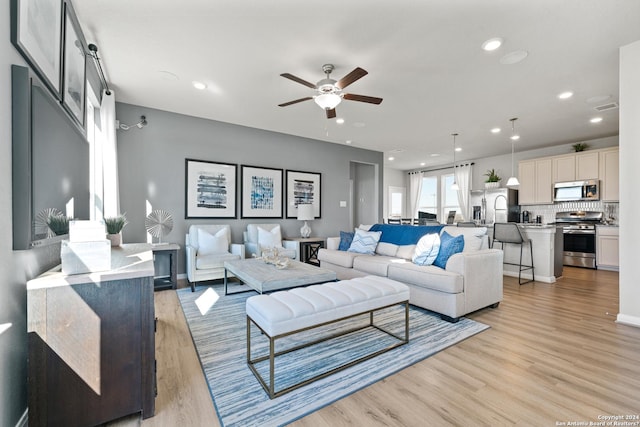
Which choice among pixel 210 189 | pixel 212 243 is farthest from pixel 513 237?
pixel 210 189

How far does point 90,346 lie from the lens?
4.26ft

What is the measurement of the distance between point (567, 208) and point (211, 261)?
7.75 m

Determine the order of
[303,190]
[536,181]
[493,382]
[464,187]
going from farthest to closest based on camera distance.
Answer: [464,187]
[536,181]
[303,190]
[493,382]

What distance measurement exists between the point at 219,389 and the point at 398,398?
108 centimetres

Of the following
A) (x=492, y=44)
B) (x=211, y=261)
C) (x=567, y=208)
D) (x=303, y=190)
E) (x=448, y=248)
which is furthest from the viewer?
(x=567, y=208)

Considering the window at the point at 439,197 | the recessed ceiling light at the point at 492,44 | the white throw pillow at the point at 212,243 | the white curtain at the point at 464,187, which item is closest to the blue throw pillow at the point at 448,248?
the recessed ceiling light at the point at 492,44

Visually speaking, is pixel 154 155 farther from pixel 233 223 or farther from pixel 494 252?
pixel 494 252

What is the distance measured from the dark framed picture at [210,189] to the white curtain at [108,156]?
47.3 inches

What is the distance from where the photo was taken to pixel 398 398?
1.62 m

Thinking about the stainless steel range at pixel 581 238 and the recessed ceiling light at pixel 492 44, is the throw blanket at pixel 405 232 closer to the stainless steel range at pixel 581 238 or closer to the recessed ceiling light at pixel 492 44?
the recessed ceiling light at pixel 492 44

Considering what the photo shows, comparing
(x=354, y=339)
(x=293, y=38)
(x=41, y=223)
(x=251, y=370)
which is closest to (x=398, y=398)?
(x=354, y=339)

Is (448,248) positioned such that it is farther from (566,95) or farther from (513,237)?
(566,95)

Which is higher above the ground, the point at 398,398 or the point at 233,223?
the point at 233,223

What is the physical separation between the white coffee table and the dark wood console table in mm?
1122
